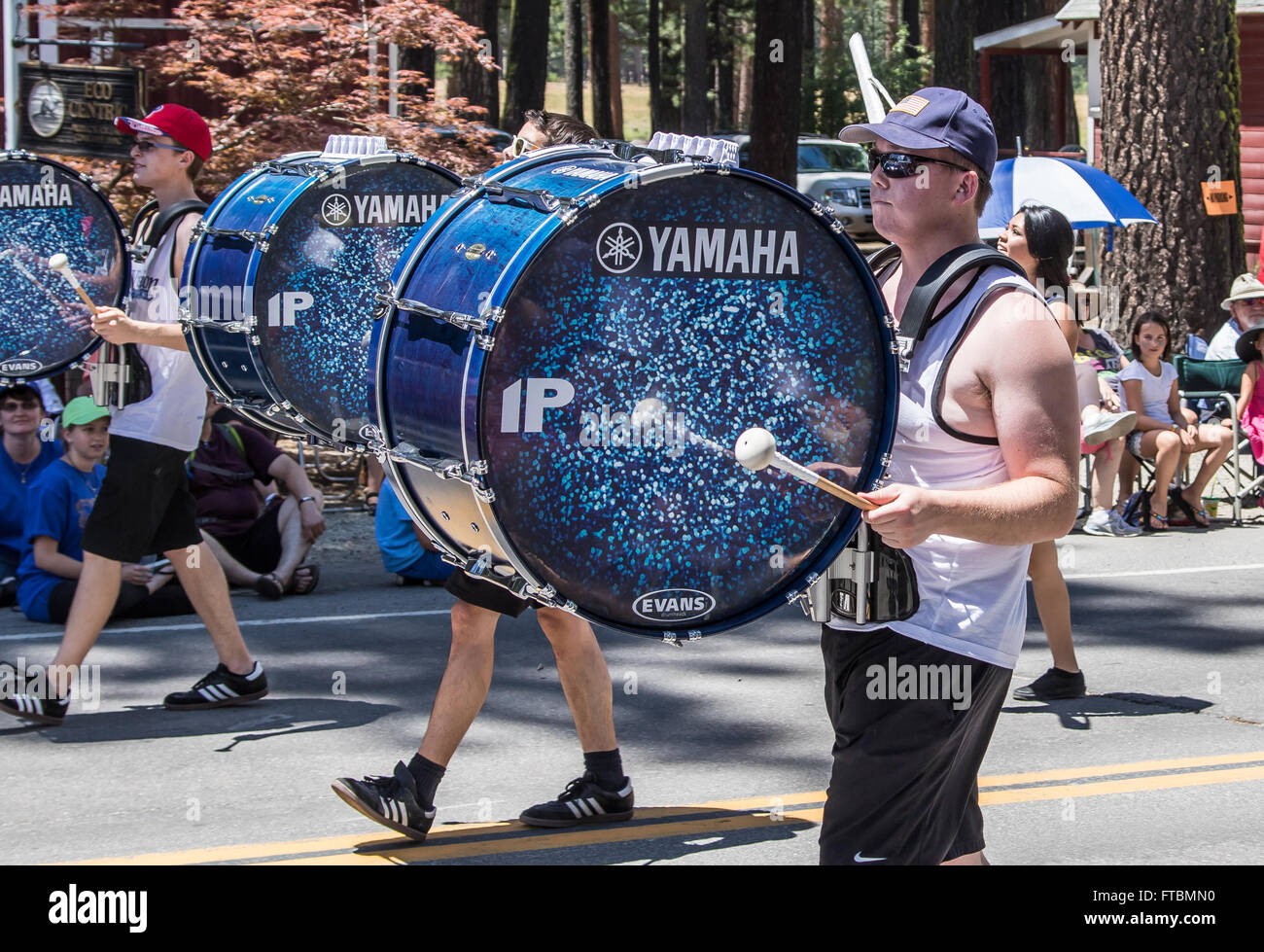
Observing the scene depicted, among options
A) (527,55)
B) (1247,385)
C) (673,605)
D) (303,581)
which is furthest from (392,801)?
(527,55)

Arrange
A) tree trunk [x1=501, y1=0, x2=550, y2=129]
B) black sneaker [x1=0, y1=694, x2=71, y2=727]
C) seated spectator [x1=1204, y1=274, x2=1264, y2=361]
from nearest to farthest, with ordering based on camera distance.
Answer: black sneaker [x1=0, y1=694, x2=71, y2=727] → seated spectator [x1=1204, y1=274, x2=1264, y2=361] → tree trunk [x1=501, y1=0, x2=550, y2=129]

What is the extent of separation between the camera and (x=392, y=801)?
4711mm

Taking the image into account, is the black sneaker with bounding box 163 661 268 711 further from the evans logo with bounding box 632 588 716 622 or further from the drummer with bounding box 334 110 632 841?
the evans logo with bounding box 632 588 716 622

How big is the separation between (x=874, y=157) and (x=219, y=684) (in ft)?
13.0

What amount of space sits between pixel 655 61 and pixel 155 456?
37.6 meters

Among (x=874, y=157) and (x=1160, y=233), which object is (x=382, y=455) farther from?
(x=1160, y=233)

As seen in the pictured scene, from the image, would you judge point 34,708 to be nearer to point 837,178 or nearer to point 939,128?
point 939,128

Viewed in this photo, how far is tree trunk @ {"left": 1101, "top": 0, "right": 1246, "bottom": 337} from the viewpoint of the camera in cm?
1302

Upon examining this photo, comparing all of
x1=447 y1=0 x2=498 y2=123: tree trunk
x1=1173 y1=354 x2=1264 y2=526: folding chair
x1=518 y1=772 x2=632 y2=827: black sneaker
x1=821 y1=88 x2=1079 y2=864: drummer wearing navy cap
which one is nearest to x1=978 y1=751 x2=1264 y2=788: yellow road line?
x1=518 y1=772 x2=632 y2=827: black sneaker

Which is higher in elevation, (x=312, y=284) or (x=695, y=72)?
(x=695, y=72)

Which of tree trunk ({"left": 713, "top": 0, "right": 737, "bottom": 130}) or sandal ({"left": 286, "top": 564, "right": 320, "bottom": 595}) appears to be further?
tree trunk ({"left": 713, "top": 0, "right": 737, "bottom": 130})

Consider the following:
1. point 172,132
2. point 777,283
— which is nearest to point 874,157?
point 777,283

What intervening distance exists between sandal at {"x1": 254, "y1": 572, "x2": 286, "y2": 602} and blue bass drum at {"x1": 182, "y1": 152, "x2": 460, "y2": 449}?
336 centimetres

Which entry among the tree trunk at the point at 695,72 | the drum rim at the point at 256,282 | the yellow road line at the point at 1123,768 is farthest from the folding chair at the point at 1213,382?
the tree trunk at the point at 695,72
